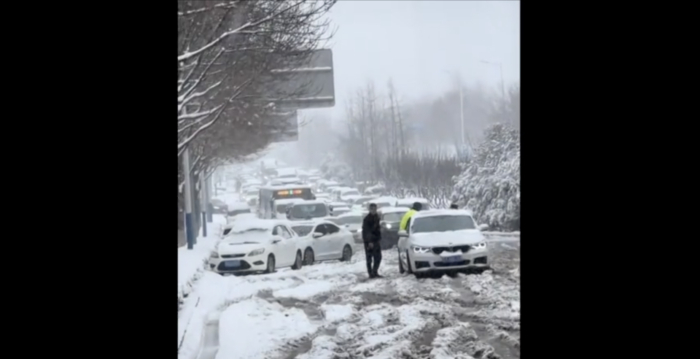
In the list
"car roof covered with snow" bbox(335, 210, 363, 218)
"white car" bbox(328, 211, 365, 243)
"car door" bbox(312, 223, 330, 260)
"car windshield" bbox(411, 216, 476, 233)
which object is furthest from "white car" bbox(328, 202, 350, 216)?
"car windshield" bbox(411, 216, 476, 233)

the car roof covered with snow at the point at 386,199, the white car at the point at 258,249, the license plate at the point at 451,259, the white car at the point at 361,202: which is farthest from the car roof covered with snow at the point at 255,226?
the white car at the point at 361,202

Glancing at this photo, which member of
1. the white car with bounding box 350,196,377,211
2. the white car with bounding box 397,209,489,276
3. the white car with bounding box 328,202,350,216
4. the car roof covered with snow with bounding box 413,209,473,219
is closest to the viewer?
the white car with bounding box 397,209,489,276

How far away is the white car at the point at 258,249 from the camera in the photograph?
18.1m

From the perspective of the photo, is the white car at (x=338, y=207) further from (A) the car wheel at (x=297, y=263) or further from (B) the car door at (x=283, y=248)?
(B) the car door at (x=283, y=248)

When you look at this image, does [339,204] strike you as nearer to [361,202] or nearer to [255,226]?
[361,202]

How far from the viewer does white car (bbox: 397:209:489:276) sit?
1564cm

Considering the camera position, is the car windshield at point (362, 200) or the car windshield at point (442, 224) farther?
the car windshield at point (362, 200)

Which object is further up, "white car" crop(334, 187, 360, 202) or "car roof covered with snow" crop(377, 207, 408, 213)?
"white car" crop(334, 187, 360, 202)

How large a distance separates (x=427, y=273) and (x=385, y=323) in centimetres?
447

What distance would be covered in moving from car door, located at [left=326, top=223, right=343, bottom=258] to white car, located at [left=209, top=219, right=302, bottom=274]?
0.87 meters

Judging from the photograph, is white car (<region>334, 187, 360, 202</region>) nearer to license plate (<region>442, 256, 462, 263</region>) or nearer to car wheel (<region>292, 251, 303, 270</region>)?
car wheel (<region>292, 251, 303, 270</region>)

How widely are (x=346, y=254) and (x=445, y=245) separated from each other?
4873 millimetres
